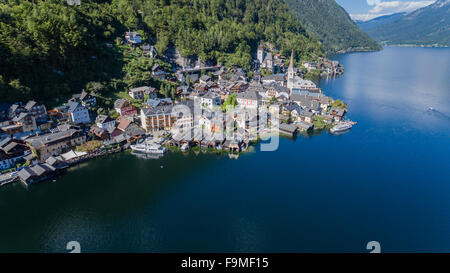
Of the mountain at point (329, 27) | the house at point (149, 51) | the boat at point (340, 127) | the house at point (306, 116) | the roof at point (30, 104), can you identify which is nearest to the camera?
the roof at point (30, 104)

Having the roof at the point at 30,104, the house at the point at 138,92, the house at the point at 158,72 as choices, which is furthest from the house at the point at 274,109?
the roof at the point at 30,104

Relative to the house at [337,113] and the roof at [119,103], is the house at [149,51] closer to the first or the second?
the roof at [119,103]

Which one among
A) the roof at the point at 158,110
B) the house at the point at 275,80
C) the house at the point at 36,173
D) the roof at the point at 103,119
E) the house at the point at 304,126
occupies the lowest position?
the house at the point at 36,173

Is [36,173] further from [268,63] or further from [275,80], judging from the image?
[268,63]

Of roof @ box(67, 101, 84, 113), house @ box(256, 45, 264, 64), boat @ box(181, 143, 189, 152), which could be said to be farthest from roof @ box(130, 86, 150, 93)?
house @ box(256, 45, 264, 64)

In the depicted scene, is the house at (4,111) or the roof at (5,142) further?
the house at (4,111)

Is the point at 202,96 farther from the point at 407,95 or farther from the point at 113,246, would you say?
the point at 407,95

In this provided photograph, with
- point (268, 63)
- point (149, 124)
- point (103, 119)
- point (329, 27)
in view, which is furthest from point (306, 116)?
point (329, 27)
